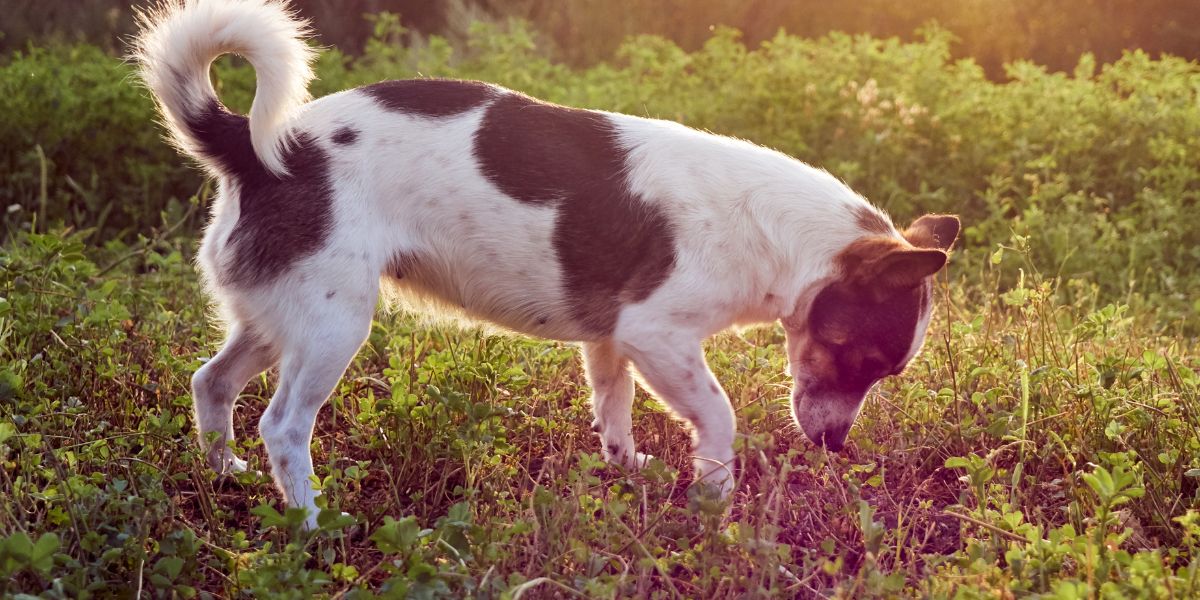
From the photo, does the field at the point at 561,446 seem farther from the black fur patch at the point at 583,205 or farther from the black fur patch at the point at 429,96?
the black fur patch at the point at 429,96

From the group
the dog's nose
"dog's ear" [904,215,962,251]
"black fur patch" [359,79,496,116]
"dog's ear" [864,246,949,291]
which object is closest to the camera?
"dog's ear" [864,246,949,291]

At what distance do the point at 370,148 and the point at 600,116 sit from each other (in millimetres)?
770

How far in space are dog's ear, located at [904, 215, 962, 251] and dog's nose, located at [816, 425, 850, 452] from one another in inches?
26.1

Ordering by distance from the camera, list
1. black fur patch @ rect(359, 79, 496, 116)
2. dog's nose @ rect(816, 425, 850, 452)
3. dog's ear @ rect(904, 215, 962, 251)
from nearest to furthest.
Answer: black fur patch @ rect(359, 79, 496, 116)
dog's nose @ rect(816, 425, 850, 452)
dog's ear @ rect(904, 215, 962, 251)

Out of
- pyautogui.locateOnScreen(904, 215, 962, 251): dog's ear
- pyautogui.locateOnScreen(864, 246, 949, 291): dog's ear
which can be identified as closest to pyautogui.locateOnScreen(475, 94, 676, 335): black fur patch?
pyautogui.locateOnScreen(864, 246, 949, 291): dog's ear

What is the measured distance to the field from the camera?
2.95m

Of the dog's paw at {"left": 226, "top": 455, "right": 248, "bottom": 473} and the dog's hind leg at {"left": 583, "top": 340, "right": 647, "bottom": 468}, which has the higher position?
the dog's hind leg at {"left": 583, "top": 340, "right": 647, "bottom": 468}

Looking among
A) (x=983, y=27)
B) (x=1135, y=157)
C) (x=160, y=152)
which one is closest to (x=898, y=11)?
(x=983, y=27)

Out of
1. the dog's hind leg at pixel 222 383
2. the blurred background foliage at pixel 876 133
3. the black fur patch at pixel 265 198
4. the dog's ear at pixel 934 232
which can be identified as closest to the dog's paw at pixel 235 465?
the dog's hind leg at pixel 222 383

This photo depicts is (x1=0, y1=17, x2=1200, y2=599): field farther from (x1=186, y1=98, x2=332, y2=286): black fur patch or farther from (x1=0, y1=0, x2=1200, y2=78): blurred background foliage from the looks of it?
(x1=0, y1=0, x2=1200, y2=78): blurred background foliage

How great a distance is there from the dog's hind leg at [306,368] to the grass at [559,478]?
0.35 feet

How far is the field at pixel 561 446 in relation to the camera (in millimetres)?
2945

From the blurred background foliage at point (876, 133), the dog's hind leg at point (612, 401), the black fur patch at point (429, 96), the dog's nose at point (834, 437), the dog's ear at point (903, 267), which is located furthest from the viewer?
the blurred background foliage at point (876, 133)

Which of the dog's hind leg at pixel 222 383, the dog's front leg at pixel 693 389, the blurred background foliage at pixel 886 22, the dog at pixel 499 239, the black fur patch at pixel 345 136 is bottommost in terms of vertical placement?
the blurred background foliage at pixel 886 22
